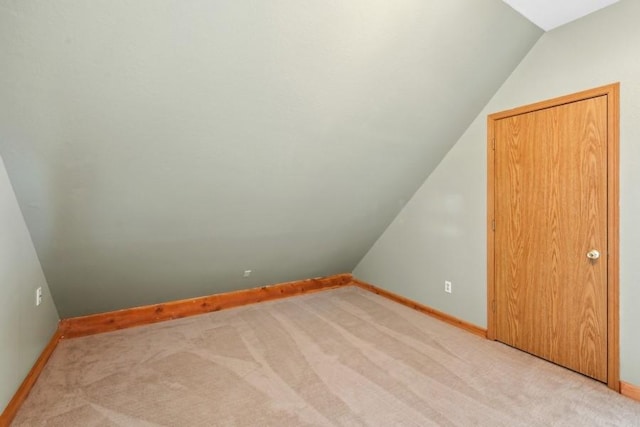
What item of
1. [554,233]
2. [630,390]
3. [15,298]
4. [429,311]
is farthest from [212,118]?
[630,390]

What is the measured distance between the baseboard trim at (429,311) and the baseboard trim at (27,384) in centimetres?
322

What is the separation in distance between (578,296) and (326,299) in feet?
8.02

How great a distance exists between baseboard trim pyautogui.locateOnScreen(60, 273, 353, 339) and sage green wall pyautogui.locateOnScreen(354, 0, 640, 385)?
0.91 metres

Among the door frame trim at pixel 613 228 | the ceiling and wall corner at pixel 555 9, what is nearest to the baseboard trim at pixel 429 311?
the door frame trim at pixel 613 228

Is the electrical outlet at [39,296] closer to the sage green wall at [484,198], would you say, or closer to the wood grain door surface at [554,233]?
the sage green wall at [484,198]

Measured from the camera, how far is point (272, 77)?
5.66 ft

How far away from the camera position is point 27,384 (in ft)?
6.32

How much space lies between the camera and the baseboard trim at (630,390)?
6.07 ft

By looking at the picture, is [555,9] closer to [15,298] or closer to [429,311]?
[429,311]

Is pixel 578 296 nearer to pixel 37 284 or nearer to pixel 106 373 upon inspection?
pixel 106 373

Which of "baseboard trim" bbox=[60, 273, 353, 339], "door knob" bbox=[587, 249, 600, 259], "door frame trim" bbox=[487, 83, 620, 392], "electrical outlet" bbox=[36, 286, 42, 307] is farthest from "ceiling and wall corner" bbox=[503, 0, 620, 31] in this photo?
"electrical outlet" bbox=[36, 286, 42, 307]

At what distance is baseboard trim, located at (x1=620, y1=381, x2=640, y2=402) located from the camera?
Answer: 1.85 meters

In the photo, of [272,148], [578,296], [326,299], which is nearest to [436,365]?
[578,296]

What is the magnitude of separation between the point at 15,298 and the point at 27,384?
590 millimetres
